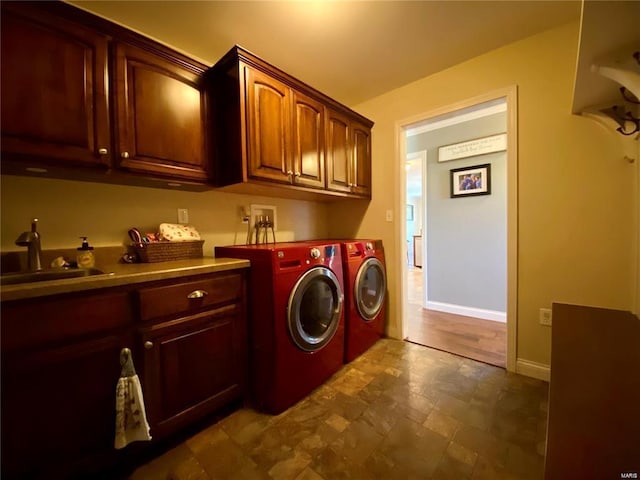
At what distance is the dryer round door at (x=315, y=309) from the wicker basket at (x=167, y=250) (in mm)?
737

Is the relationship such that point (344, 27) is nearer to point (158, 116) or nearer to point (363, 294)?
point (158, 116)

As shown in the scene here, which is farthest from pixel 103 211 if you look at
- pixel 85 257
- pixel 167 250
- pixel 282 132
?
pixel 282 132

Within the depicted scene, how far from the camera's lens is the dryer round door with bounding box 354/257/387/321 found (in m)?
2.09

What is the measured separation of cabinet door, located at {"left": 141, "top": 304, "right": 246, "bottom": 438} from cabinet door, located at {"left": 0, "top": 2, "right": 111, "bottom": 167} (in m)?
0.89

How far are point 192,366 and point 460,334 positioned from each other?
2.40 m

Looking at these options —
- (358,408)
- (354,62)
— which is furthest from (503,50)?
(358,408)

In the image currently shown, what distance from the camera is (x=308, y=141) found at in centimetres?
196

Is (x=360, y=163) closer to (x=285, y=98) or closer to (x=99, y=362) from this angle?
(x=285, y=98)

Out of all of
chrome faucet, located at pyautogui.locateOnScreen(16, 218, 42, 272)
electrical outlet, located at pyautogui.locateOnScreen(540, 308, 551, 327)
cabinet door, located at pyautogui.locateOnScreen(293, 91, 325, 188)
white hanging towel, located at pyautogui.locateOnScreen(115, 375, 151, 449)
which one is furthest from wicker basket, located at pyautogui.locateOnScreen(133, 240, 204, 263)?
electrical outlet, located at pyautogui.locateOnScreen(540, 308, 551, 327)

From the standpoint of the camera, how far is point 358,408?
5.02 ft

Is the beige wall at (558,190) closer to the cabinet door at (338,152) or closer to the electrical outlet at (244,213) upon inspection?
the cabinet door at (338,152)

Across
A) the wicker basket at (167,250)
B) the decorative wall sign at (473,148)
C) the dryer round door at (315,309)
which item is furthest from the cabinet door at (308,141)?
the decorative wall sign at (473,148)

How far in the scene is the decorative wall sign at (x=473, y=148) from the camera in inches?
111

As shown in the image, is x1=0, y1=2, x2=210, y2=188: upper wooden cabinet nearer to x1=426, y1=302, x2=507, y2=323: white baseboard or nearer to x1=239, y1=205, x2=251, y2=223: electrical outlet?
x1=239, y1=205, x2=251, y2=223: electrical outlet
